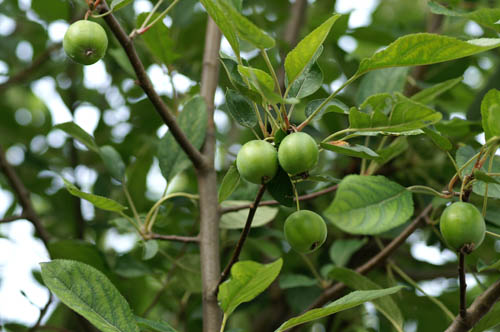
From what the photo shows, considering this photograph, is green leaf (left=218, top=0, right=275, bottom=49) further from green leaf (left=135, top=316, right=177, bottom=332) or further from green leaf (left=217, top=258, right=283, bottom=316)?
green leaf (left=135, top=316, right=177, bottom=332)

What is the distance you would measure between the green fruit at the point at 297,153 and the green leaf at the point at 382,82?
579 mm

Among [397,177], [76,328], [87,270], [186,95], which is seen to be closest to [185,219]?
[186,95]

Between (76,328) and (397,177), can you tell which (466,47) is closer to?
(397,177)

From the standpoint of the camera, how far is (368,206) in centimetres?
74

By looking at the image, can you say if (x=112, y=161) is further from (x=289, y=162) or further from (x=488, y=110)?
(x=488, y=110)

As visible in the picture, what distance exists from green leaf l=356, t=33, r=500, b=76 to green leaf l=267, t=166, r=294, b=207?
0.19 m

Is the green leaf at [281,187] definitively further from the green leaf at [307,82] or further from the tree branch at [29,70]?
the tree branch at [29,70]

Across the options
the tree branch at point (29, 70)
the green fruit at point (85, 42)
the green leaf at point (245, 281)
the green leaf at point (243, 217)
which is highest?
the tree branch at point (29, 70)

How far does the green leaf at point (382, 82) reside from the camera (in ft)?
3.76

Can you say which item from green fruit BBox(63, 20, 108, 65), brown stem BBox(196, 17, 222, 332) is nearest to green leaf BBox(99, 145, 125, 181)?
brown stem BBox(196, 17, 222, 332)

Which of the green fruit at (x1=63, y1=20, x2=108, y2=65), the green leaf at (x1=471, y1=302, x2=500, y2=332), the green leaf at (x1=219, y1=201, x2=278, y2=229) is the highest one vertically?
the green fruit at (x1=63, y1=20, x2=108, y2=65)

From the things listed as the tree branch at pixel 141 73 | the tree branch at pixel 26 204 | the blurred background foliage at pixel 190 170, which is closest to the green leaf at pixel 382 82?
the blurred background foliage at pixel 190 170

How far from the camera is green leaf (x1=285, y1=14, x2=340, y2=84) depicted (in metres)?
0.64

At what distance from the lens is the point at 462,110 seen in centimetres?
158
